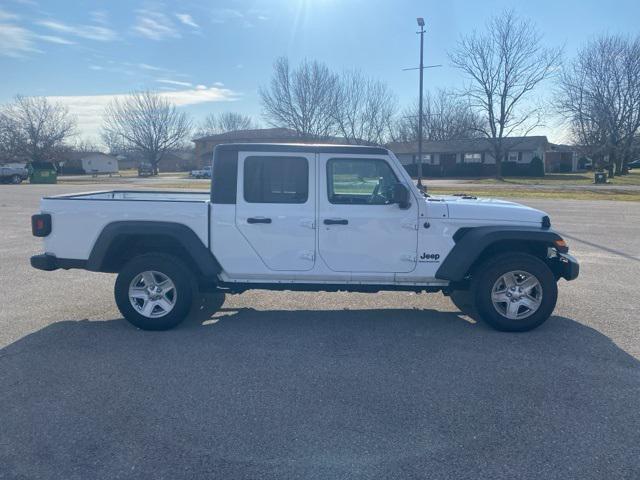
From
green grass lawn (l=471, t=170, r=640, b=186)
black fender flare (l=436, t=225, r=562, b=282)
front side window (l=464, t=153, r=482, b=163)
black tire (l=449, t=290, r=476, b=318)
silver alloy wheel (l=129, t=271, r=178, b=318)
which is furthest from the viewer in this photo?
front side window (l=464, t=153, r=482, b=163)

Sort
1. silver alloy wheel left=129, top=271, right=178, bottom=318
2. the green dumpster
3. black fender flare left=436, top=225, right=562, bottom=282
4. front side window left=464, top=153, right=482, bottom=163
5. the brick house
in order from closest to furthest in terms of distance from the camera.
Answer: black fender flare left=436, top=225, right=562, bottom=282
silver alloy wheel left=129, top=271, right=178, bottom=318
the green dumpster
the brick house
front side window left=464, top=153, right=482, bottom=163

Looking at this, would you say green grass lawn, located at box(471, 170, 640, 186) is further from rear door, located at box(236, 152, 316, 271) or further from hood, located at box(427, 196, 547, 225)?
rear door, located at box(236, 152, 316, 271)

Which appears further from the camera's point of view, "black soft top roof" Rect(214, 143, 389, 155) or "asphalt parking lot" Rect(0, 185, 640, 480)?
"black soft top roof" Rect(214, 143, 389, 155)

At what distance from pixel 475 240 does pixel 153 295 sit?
3.49 metres

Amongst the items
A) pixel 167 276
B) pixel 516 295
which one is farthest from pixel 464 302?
pixel 167 276

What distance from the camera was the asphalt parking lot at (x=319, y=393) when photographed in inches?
114

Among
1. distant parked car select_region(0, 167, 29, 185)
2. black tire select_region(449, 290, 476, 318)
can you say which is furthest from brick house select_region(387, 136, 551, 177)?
black tire select_region(449, 290, 476, 318)

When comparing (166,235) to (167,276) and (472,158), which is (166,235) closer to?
(167,276)

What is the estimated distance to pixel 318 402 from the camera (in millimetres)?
3590

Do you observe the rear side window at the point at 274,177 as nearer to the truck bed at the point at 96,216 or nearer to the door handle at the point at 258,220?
the door handle at the point at 258,220

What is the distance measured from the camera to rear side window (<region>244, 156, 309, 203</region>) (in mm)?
5066

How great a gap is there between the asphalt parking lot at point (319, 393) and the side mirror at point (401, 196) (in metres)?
1.37

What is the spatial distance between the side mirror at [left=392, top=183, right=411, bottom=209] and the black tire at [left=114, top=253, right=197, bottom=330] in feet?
7.70

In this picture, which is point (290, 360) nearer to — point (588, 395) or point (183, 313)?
point (183, 313)
